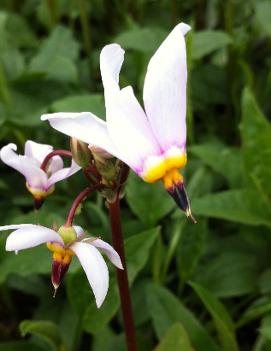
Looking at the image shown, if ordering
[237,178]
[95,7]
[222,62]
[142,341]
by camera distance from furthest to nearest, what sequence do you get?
1. [95,7]
2. [222,62]
3. [237,178]
4. [142,341]

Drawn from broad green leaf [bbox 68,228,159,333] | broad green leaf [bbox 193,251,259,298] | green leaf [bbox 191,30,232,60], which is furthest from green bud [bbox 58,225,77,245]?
green leaf [bbox 191,30,232,60]

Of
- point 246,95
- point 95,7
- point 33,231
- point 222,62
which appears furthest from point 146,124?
point 95,7

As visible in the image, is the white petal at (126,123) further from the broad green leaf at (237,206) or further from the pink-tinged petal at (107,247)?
the broad green leaf at (237,206)

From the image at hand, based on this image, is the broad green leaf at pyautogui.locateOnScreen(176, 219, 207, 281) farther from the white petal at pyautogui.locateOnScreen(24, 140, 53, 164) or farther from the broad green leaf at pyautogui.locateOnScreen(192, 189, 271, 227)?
the white petal at pyautogui.locateOnScreen(24, 140, 53, 164)

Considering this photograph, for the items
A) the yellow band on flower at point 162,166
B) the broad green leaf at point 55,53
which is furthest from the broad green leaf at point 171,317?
the broad green leaf at point 55,53

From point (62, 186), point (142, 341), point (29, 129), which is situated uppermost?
point (29, 129)

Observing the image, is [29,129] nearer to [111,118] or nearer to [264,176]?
[264,176]

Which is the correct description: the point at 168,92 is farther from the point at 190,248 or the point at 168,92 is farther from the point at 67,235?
the point at 190,248
